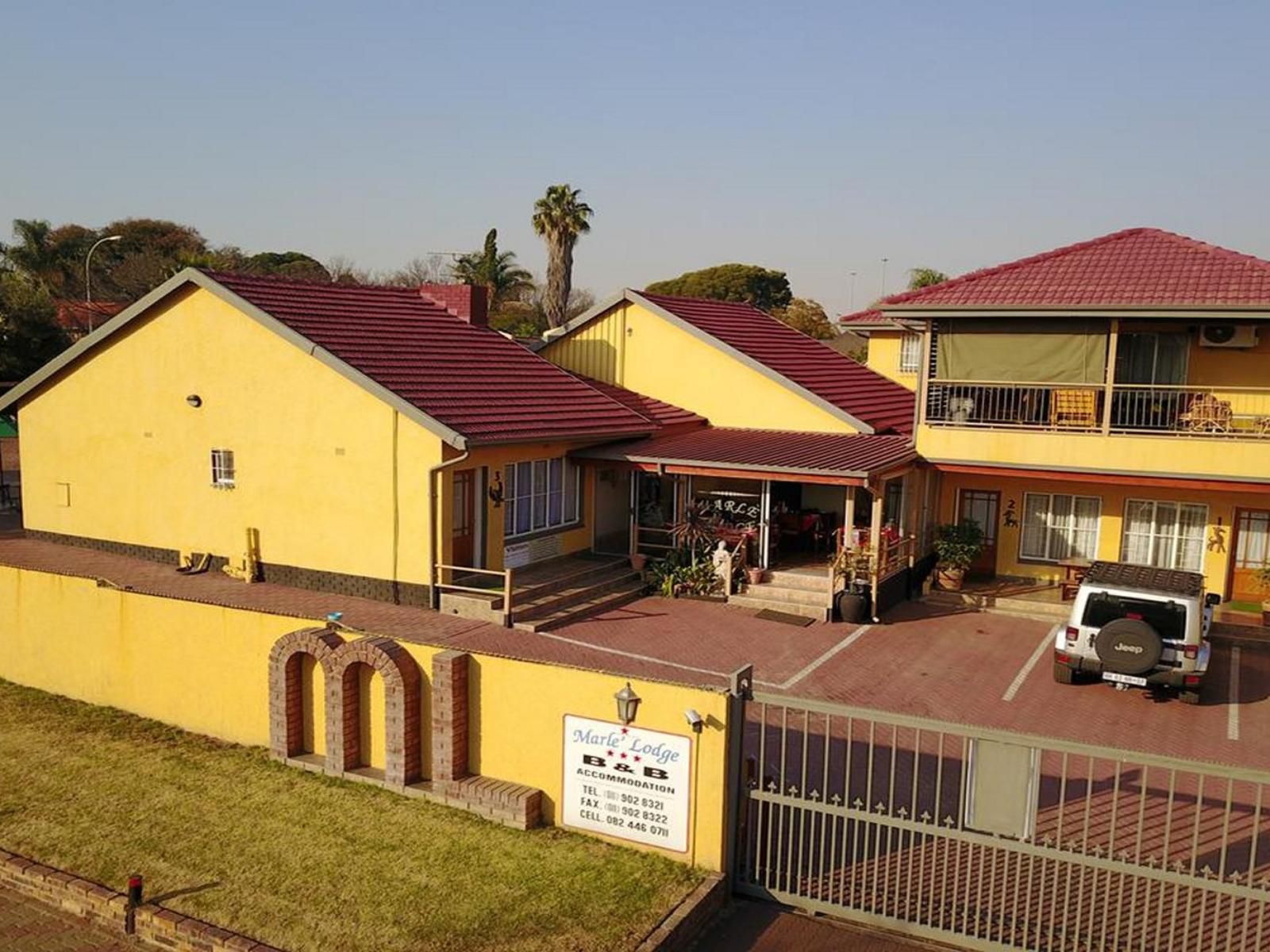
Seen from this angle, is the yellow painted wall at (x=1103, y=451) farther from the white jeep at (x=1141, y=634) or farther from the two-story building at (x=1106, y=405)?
the white jeep at (x=1141, y=634)

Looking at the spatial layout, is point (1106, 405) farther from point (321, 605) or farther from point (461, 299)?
point (321, 605)

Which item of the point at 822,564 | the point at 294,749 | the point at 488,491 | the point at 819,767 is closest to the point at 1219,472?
the point at 822,564

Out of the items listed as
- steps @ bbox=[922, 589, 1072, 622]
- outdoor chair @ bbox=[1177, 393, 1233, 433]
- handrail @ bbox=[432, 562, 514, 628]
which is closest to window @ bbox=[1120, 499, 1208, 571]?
outdoor chair @ bbox=[1177, 393, 1233, 433]

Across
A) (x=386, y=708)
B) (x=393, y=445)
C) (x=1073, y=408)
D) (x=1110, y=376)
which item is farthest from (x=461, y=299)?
(x=386, y=708)

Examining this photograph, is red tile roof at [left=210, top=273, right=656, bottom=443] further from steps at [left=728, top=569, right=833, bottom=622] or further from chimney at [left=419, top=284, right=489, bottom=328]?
steps at [left=728, top=569, right=833, bottom=622]

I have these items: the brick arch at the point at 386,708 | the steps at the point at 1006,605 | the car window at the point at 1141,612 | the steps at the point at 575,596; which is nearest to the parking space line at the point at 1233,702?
the car window at the point at 1141,612

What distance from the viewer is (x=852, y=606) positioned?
18.7 m

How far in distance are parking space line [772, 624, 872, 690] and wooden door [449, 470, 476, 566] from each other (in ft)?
20.6

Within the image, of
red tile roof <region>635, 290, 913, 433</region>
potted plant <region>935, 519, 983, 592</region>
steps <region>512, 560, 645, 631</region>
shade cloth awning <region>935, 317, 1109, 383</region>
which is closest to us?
steps <region>512, 560, 645, 631</region>

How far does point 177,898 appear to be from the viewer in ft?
28.7

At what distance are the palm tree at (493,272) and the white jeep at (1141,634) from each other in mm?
47896

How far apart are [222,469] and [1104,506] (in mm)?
17487

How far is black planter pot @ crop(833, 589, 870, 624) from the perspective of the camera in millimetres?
18641

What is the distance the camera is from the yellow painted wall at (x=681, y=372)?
2356 cm
